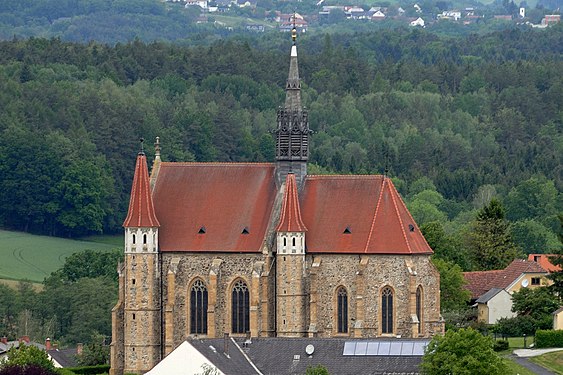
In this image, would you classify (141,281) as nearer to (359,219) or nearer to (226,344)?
(226,344)

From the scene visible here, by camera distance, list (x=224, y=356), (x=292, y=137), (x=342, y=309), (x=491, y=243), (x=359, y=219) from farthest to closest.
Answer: (x=491, y=243) → (x=292, y=137) → (x=359, y=219) → (x=342, y=309) → (x=224, y=356)

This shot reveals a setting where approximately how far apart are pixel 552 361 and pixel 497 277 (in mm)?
24427

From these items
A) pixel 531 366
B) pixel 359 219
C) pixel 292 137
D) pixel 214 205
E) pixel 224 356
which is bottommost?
pixel 531 366

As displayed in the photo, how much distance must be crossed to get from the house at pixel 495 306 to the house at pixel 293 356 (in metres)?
22.3

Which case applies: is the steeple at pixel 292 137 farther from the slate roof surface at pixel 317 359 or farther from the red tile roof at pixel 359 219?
the slate roof surface at pixel 317 359

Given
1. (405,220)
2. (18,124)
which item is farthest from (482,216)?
(18,124)

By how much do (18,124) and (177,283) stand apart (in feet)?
281

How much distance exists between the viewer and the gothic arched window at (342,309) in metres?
94.6

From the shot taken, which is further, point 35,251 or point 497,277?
point 35,251

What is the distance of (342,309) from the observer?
311ft

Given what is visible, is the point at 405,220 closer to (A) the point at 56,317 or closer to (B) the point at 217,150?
(A) the point at 56,317

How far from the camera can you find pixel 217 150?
615 feet

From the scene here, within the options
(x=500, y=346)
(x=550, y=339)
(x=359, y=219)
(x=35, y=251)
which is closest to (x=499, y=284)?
(x=500, y=346)

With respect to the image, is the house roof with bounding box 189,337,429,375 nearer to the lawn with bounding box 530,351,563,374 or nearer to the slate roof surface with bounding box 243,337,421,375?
the slate roof surface with bounding box 243,337,421,375
